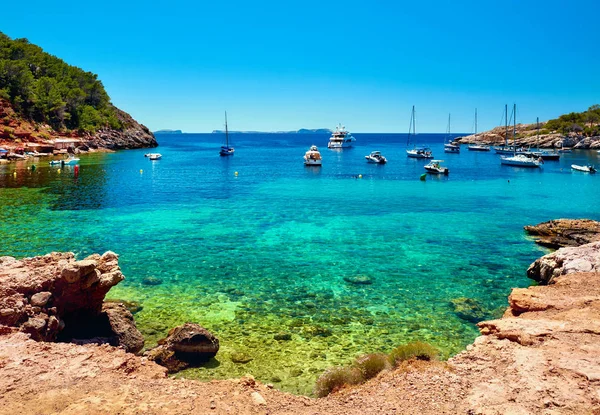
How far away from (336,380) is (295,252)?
564 inches

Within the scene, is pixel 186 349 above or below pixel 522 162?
below

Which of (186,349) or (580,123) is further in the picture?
(580,123)

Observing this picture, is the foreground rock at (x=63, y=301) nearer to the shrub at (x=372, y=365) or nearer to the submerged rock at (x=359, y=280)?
the shrub at (x=372, y=365)

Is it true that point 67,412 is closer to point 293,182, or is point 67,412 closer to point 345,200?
point 345,200

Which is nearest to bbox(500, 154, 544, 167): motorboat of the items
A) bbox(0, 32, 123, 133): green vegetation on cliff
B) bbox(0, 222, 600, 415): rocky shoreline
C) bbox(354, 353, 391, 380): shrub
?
bbox(0, 222, 600, 415): rocky shoreline

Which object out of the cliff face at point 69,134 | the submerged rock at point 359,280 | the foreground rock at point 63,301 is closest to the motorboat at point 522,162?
the submerged rock at point 359,280

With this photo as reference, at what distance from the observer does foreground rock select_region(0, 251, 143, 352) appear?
448 inches

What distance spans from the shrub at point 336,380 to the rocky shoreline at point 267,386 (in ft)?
1.71

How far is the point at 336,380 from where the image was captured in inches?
438

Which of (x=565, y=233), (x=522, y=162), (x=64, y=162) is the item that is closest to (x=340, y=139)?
(x=522, y=162)

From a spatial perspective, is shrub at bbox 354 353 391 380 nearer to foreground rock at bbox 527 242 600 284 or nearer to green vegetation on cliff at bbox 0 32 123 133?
foreground rock at bbox 527 242 600 284

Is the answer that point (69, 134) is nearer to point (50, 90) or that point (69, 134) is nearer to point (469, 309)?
point (50, 90)

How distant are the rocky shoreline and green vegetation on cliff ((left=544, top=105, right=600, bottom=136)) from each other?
154527 mm

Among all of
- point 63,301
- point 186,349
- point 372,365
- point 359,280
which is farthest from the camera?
point 359,280
